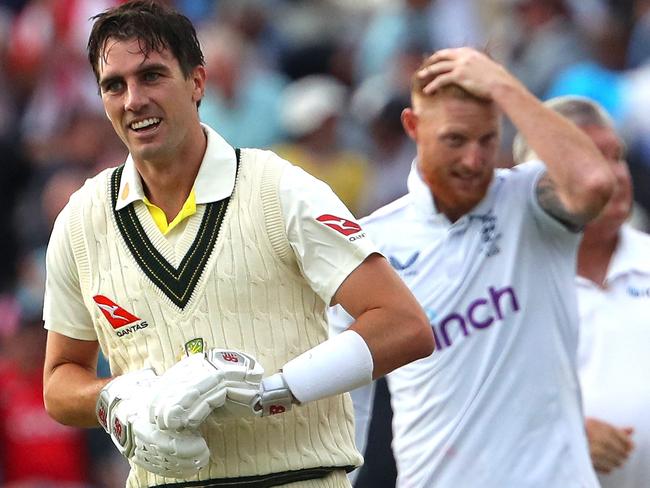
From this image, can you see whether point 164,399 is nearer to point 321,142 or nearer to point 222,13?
point 321,142

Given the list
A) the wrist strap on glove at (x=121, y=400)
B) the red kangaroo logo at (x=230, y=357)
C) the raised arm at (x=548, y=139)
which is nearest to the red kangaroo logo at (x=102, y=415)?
the wrist strap on glove at (x=121, y=400)

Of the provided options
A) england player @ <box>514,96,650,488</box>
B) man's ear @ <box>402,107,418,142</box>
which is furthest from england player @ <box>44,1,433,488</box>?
england player @ <box>514,96,650,488</box>

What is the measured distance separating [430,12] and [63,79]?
2.98 m

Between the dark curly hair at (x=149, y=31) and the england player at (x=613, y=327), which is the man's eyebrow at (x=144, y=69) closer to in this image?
the dark curly hair at (x=149, y=31)

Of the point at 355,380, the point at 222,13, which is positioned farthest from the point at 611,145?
the point at 222,13

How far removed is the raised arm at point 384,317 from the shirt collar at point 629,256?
80.6 inches

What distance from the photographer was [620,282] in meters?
5.87

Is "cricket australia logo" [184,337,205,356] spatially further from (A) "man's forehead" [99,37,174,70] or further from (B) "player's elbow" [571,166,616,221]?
(B) "player's elbow" [571,166,616,221]

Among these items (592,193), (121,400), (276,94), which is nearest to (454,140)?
(592,193)

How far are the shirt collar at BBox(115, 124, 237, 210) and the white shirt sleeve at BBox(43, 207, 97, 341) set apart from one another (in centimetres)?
20

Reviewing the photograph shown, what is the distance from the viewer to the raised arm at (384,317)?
395 centimetres

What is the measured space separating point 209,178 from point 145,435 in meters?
0.77

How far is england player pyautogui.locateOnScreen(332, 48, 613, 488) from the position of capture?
5049 millimetres

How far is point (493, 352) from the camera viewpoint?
509 cm
